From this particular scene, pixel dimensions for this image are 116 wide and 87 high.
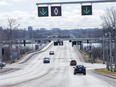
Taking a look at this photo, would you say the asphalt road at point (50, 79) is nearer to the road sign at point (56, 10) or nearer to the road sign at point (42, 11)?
the road sign at point (56, 10)

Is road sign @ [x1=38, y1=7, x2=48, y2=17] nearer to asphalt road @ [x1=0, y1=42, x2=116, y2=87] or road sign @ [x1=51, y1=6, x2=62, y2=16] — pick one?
road sign @ [x1=51, y1=6, x2=62, y2=16]

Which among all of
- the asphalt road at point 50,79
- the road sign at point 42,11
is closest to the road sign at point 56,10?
the road sign at point 42,11

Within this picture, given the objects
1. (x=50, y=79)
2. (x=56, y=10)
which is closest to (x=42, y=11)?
(x=56, y=10)

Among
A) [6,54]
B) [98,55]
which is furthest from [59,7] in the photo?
[98,55]

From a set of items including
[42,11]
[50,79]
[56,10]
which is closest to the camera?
[42,11]

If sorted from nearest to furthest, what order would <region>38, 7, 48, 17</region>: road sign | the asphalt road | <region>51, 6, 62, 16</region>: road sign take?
<region>38, 7, 48, 17</region>: road sign < <region>51, 6, 62, 16</region>: road sign < the asphalt road

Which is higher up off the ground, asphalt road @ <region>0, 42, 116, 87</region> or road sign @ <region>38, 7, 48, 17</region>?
road sign @ <region>38, 7, 48, 17</region>

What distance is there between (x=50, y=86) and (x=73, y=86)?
6.10 ft

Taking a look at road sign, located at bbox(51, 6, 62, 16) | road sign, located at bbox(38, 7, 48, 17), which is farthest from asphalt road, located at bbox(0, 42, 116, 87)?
road sign, located at bbox(38, 7, 48, 17)

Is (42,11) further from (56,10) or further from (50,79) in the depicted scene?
(50,79)

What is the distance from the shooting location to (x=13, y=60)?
123 m

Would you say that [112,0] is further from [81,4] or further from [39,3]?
[39,3]

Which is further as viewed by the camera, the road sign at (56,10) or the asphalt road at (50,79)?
the asphalt road at (50,79)

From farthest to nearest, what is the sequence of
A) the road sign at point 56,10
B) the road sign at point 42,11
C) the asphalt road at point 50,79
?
the asphalt road at point 50,79, the road sign at point 56,10, the road sign at point 42,11
